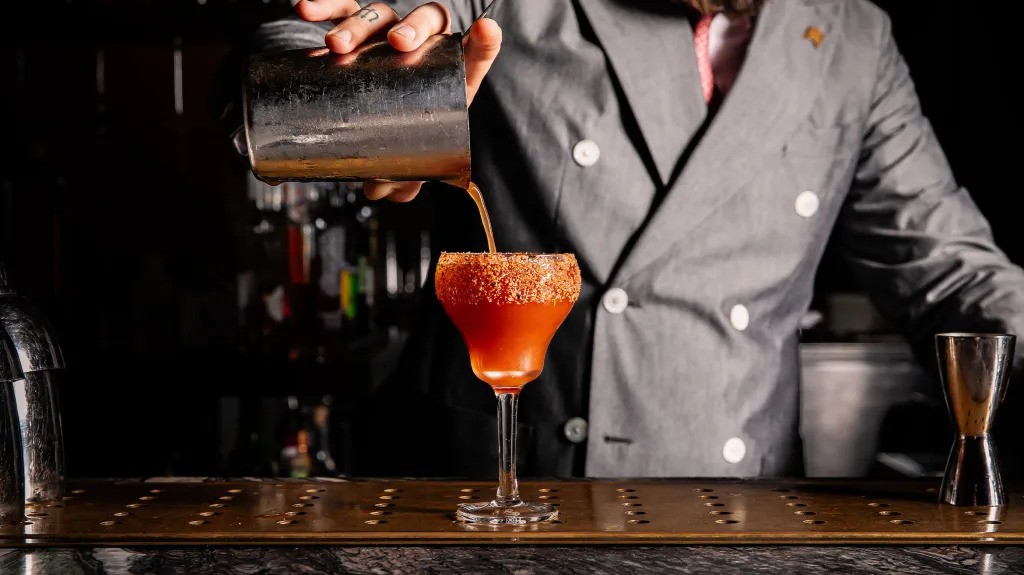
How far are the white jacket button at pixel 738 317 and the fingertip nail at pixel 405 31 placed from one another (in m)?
0.86

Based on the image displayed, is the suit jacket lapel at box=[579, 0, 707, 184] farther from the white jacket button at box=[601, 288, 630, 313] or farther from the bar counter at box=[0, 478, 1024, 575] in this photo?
the bar counter at box=[0, 478, 1024, 575]

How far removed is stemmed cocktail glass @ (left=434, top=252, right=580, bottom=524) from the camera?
1.22 m

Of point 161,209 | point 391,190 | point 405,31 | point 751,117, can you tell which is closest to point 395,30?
point 405,31

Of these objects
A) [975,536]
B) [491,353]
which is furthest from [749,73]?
[975,536]

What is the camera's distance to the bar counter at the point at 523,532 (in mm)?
970

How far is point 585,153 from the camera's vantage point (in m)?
1.79

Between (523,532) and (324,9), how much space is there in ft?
2.26

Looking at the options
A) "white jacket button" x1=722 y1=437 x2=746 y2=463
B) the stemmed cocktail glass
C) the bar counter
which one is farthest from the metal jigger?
"white jacket button" x1=722 y1=437 x2=746 y2=463

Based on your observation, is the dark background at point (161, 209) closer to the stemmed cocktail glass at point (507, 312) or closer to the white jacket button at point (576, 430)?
the white jacket button at point (576, 430)

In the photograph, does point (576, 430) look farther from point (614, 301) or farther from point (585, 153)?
point (585, 153)

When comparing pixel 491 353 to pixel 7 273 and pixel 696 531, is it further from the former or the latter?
pixel 7 273

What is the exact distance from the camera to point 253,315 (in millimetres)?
3229

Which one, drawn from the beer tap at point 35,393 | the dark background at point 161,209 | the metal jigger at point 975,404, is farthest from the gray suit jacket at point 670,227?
the dark background at point 161,209

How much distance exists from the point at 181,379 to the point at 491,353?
194 cm
